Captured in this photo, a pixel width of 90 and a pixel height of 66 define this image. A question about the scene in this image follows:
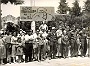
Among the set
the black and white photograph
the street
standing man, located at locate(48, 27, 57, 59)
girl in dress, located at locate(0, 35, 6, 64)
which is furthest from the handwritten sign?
the street

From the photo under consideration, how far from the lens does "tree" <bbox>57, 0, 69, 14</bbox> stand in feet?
5.53

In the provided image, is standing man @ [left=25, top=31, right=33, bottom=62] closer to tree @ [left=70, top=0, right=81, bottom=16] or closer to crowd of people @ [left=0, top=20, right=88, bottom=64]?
crowd of people @ [left=0, top=20, right=88, bottom=64]

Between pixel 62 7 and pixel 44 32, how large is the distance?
0.25m

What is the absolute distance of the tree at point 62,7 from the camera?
1685 mm

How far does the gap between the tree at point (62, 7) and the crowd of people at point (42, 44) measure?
0.13 m

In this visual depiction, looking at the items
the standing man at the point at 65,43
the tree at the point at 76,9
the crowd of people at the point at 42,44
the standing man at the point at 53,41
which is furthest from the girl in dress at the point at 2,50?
the tree at the point at 76,9

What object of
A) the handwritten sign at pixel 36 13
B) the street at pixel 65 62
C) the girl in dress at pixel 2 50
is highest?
the handwritten sign at pixel 36 13

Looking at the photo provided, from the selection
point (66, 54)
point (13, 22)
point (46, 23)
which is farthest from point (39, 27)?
point (66, 54)

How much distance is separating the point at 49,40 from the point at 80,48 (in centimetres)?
29

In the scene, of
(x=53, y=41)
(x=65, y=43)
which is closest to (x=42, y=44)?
(x=53, y=41)

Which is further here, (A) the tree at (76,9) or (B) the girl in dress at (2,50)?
(A) the tree at (76,9)

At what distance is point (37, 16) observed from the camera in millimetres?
1688

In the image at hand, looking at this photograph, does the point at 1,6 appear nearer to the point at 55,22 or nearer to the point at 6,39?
the point at 6,39

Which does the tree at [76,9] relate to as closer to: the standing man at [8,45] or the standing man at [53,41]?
the standing man at [53,41]
